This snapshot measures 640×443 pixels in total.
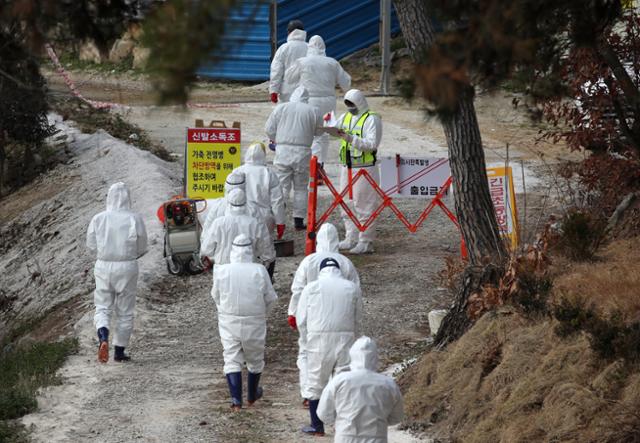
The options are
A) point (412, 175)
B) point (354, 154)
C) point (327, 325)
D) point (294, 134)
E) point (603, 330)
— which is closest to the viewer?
point (603, 330)

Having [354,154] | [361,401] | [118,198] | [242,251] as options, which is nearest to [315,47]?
[354,154]

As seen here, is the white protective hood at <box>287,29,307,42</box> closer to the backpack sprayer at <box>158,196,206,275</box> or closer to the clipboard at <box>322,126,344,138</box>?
the clipboard at <box>322,126,344,138</box>

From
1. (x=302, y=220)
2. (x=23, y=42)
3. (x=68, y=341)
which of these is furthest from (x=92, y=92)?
(x=23, y=42)

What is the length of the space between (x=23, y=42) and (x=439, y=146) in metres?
15.3

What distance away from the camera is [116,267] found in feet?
46.2

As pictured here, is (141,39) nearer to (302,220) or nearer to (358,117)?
(358,117)

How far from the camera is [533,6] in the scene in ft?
26.7

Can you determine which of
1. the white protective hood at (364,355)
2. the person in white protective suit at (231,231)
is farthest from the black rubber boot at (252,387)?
Result: the white protective hood at (364,355)

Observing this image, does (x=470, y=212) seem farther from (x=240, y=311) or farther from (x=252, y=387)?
(x=252, y=387)

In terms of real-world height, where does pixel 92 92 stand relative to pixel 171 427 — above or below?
above

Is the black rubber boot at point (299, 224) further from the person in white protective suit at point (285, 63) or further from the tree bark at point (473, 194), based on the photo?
the tree bark at point (473, 194)

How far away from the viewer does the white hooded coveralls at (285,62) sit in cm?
1975

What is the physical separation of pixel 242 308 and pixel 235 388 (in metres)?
0.77

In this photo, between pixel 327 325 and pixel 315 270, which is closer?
pixel 327 325
